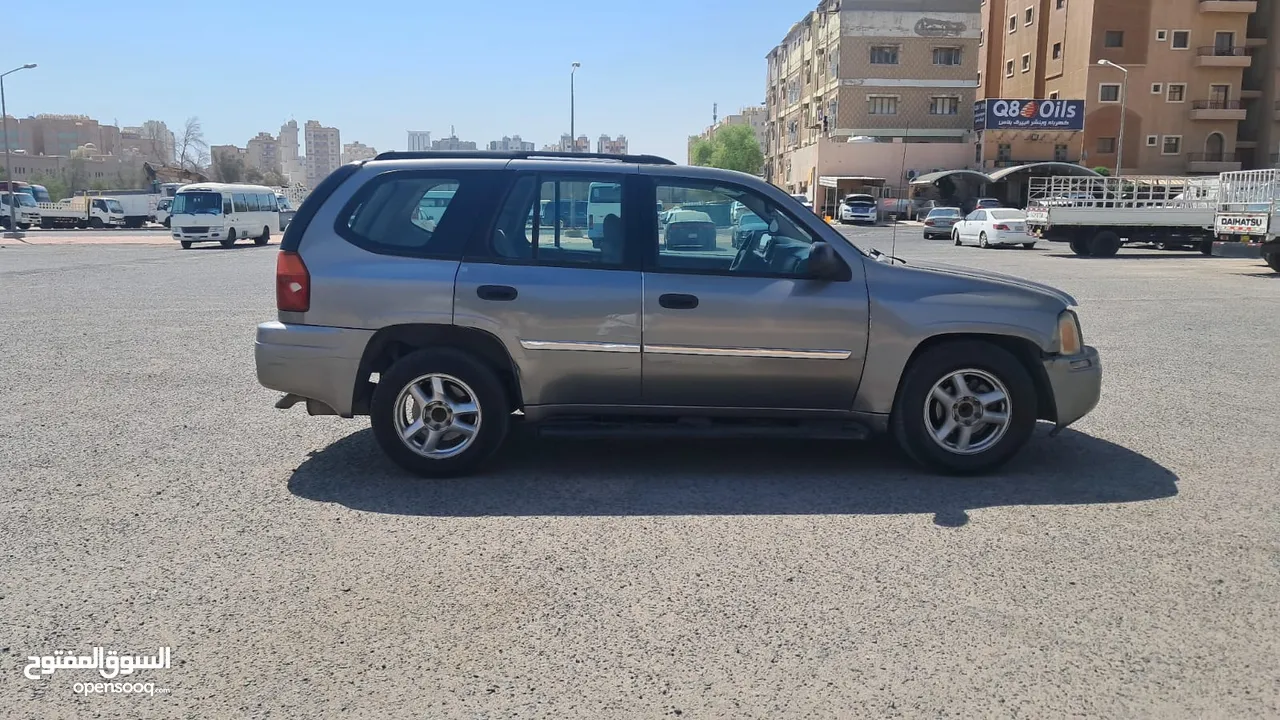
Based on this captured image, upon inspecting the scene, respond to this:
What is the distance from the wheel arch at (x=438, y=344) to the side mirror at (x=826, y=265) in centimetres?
180

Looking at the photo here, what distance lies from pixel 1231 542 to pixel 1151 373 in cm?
530

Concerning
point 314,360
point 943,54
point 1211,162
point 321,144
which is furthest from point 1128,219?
point 321,144

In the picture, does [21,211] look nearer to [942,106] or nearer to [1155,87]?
[942,106]

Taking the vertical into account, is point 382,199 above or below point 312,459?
above

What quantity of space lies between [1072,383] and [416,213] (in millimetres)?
3995

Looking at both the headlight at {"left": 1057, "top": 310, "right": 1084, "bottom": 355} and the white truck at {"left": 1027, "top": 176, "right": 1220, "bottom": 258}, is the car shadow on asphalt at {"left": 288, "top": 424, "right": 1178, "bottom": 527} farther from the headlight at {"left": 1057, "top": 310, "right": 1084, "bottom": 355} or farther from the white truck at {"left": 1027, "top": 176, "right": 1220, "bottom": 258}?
the white truck at {"left": 1027, "top": 176, "right": 1220, "bottom": 258}

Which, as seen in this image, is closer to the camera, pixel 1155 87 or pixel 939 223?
pixel 939 223

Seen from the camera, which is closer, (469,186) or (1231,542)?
(1231,542)

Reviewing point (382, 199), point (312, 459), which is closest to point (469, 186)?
point (382, 199)

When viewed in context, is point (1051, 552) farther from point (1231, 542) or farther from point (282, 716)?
point (282, 716)

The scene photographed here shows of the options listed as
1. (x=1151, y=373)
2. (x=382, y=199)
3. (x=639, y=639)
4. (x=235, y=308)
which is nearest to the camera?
(x=639, y=639)

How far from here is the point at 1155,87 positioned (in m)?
72.0

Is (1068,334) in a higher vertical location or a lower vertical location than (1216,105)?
lower

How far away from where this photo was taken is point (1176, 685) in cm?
357
